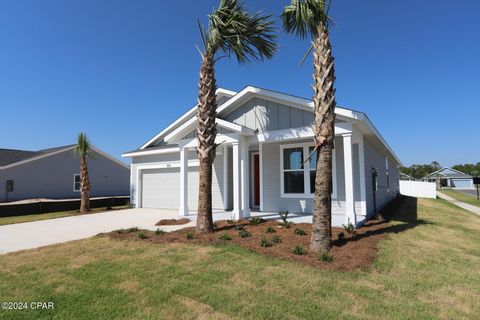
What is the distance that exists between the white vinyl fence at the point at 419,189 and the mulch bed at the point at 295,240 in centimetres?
2270

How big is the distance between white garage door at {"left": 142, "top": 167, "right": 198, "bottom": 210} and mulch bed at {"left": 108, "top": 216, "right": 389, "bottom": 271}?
4.90 metres

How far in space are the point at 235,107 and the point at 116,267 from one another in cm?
798

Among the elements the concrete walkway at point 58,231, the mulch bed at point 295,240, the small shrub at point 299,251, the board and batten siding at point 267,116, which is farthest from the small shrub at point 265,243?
the board and batten siding at point 267,116

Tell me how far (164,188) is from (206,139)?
8.02m

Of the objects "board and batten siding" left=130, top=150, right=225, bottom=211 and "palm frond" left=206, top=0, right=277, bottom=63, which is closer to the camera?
"palm frond" left=206, top=0, right=277, bottom=63

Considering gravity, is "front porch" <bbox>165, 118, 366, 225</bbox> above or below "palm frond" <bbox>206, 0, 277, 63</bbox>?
below

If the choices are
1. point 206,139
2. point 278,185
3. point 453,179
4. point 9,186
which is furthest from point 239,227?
point 453,179

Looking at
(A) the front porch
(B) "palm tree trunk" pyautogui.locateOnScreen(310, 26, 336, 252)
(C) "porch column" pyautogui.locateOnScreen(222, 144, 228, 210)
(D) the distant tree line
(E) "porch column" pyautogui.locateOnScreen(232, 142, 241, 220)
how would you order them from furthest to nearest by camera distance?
(D) the distant tree line
(C) "porch column" pyautogui.locateOnScreen(222, 144, 228, 210)
(E) "porch column" pyautogui.locateOnScreen(232, 142, 241, 220)
(A) the front porch
(B) "palm tree trunk" pyautogui.locateOnScreen(310, 26, 336, 252)

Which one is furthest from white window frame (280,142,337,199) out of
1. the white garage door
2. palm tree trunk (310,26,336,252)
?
the white garage door

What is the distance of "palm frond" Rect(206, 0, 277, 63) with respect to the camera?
7.63 metres

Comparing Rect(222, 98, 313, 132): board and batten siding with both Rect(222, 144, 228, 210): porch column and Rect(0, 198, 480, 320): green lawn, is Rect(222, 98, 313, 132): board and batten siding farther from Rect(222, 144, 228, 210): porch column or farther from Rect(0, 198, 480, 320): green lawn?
Rect(0, 198, 480, 320): green lawn

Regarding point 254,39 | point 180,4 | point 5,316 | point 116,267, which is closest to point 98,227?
point 116,267

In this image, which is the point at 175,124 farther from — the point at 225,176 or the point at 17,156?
the point at 17,156

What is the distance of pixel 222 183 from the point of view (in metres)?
12.7
